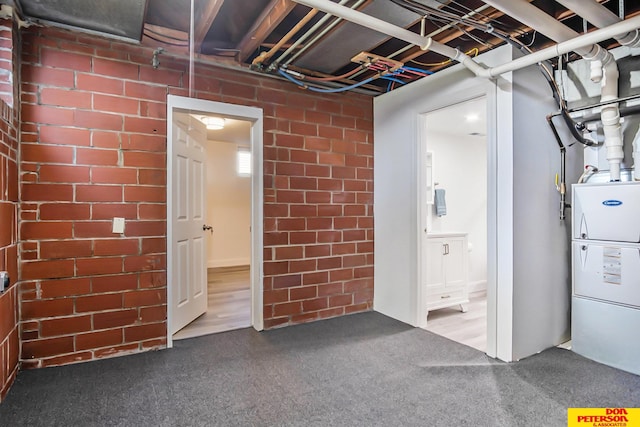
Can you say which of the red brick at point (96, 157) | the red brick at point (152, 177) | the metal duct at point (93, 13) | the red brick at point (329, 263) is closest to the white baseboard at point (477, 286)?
the red brick at point (329, 263)

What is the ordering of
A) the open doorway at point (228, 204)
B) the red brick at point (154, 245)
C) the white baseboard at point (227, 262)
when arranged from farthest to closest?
1. the white baseboard at point (227, 262)
2. the open doorway at point (228, 204)
3. the red brick at point (154, 245)

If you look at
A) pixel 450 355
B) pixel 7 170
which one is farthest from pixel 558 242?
pixel 7 170

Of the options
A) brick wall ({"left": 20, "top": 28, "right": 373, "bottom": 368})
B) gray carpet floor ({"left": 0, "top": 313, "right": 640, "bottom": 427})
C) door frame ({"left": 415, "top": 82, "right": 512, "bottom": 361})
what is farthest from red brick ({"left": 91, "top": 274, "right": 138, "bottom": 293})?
door frame ({"left": 415, "top": 82, "right": 512, "bottom": 361})

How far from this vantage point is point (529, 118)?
104 inches

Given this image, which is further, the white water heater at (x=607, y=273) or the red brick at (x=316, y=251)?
the red brick at (x=316, y=251)

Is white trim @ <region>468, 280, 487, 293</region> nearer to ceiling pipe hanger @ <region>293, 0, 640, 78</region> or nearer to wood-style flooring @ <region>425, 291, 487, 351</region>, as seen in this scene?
wood-style flooring @ <region>425, 291, 487, 351</region>

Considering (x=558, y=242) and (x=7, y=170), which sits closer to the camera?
(x=7, y=170)

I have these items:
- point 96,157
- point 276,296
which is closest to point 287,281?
point 276,296

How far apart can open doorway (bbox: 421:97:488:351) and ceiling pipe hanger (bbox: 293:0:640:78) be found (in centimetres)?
50

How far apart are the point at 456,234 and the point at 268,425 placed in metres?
2.82

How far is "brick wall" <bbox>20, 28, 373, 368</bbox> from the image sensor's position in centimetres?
237

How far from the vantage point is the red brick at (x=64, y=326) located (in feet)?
7.85

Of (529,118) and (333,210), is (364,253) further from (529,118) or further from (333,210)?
(529,118)

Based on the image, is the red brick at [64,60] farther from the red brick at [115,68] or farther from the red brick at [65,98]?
the red brick at [65,98]
